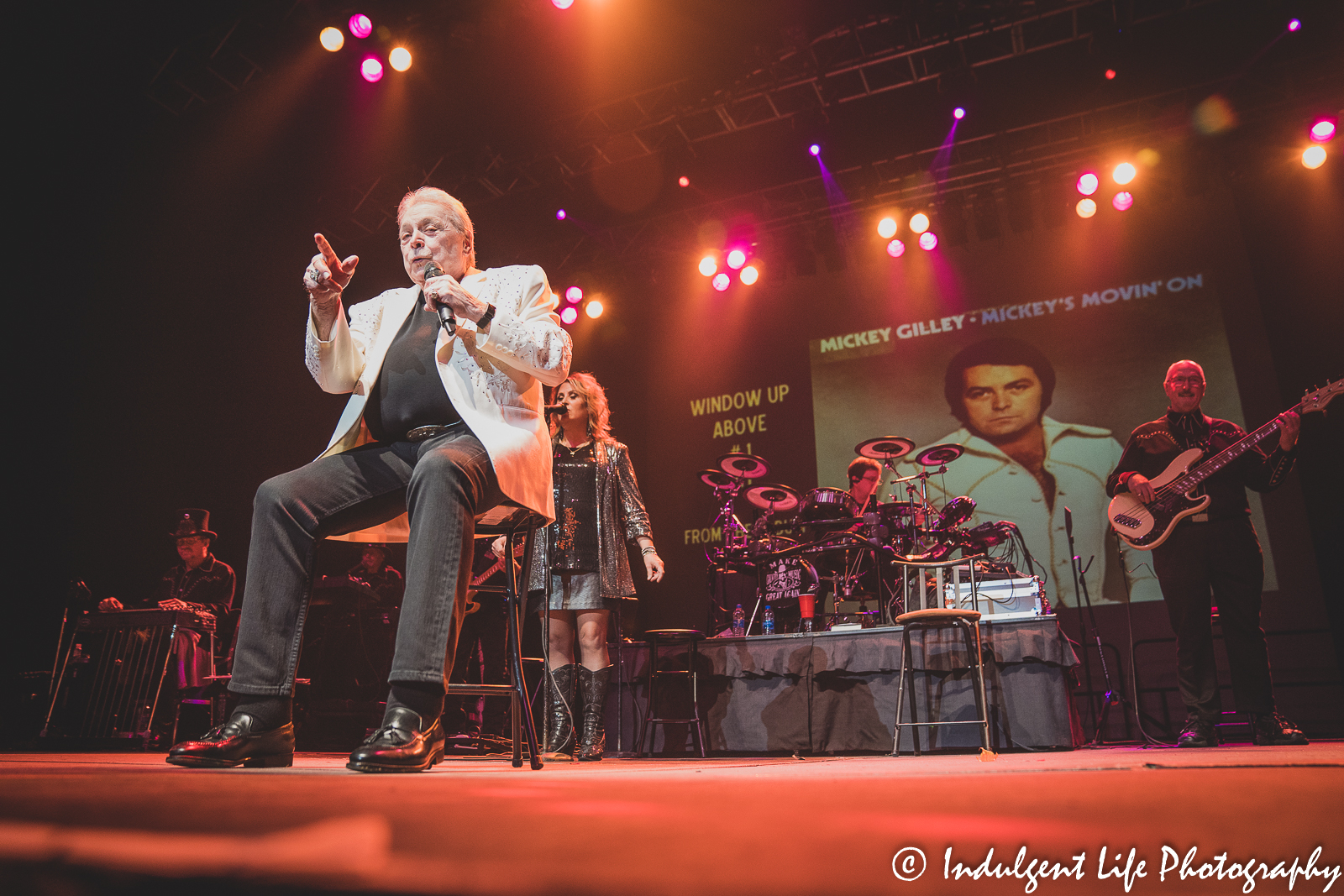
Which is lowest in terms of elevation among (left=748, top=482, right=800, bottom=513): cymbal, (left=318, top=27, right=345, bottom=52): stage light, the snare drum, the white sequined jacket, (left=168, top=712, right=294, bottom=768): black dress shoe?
(left=168, top=712, right=294, bottom=768): black dress shoe

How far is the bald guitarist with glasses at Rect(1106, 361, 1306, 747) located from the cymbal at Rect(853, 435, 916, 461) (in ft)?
7.06

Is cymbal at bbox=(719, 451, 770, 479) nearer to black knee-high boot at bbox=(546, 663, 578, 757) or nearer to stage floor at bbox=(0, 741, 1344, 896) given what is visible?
black knee-high boot at bbox=(546, 663, 578, 757)

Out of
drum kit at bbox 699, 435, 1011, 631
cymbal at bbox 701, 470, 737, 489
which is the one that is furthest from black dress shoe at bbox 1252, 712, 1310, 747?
cymbal at bbox 701, 470, 737, 489

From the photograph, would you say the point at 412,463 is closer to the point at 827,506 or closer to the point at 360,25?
the point at 827,506

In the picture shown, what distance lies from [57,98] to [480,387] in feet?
16.8

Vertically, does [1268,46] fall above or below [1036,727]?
above

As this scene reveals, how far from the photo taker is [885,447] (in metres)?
6.54

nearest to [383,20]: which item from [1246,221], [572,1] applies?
[572,1]

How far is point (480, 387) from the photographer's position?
2059 mm

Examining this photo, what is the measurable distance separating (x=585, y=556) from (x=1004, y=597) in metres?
2.46

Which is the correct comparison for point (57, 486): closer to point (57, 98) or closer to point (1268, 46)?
point (57, 98)

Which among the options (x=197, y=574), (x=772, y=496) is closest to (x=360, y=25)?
(x=197, y=574)

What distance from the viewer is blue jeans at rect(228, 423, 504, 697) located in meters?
1.73

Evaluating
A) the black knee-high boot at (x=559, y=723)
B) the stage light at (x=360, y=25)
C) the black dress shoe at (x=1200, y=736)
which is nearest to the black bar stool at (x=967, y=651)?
the black dress shoe at (x=1200, y=736)
